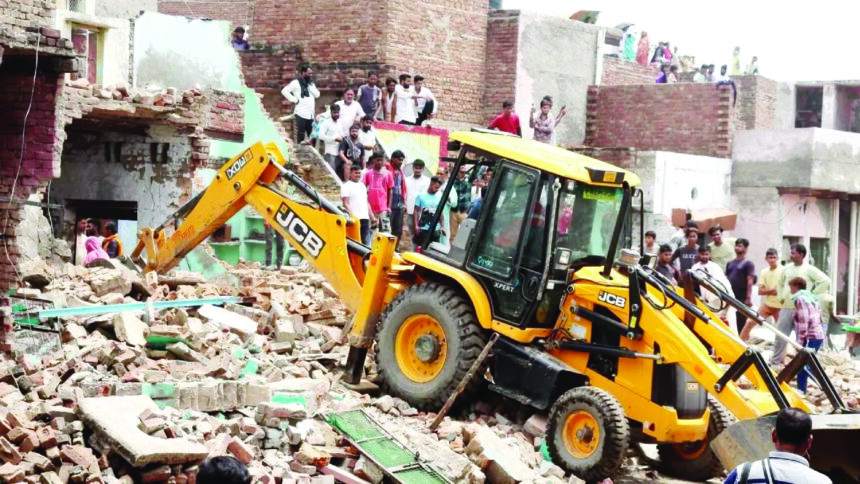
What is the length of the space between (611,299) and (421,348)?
5.82 feet

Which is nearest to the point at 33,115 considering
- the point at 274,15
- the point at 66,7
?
the point at 66,7

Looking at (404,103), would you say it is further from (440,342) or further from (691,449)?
(691,449)

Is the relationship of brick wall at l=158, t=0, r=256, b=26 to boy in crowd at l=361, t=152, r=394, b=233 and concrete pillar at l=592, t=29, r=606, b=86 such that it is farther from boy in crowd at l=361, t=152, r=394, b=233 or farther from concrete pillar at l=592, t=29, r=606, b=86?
boy in crowd at l=361, t=152, r=394, b=233

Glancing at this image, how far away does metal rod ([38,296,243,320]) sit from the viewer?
11374mm

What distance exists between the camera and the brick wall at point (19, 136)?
10.4 metres

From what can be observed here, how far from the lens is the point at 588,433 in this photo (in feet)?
33.3

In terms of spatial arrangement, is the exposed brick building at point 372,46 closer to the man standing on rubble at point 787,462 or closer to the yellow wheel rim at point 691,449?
the yellow wheel rim at point 691,449

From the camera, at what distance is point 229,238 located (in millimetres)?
19625

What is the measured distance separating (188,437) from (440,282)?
10.3 feet

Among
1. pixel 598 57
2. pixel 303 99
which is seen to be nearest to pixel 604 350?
pixel 303 99

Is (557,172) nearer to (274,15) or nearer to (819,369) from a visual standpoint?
(819,369)

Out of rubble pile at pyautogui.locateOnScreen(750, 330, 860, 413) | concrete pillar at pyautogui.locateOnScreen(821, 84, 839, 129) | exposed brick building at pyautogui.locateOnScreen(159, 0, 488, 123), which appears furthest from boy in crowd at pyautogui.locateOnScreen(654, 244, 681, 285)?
concrete pillar at pyautogui.locateOnScreen(821, 84, 839, 129)

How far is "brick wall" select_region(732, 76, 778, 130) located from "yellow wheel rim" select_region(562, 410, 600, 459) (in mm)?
20917

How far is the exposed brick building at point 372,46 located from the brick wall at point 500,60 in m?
0.19
